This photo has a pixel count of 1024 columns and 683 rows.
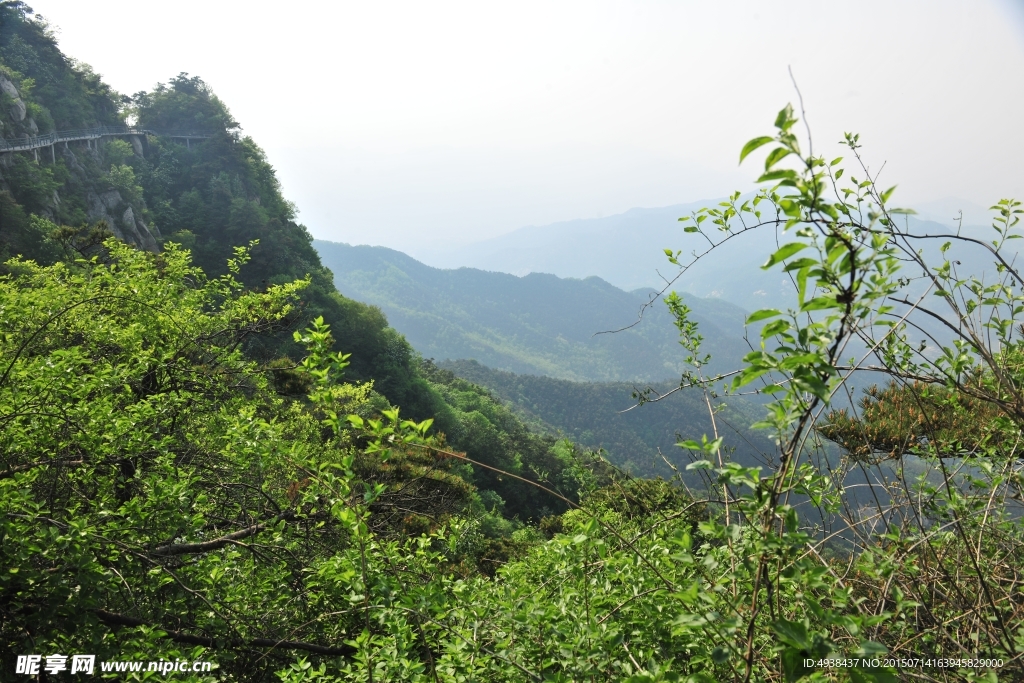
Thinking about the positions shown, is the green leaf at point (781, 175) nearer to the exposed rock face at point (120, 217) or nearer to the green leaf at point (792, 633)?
the green leaf at point (792, 633)

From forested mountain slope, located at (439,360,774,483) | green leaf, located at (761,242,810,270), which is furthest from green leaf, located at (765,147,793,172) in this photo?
forested mountain slope, located at (439,360,774,483)

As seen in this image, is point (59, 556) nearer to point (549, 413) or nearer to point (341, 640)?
point (341, 640)

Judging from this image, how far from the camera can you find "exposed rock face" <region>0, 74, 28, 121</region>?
3006cm

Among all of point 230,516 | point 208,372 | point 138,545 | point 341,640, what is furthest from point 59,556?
point 208,372

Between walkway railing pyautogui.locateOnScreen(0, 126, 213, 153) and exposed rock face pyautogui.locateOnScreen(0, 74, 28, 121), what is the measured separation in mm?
1264

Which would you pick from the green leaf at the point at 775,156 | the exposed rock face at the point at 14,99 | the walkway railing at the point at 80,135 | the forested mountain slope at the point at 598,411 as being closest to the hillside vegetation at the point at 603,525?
the green leaf at the point at 775,156

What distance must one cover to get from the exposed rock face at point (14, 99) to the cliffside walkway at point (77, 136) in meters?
1.26

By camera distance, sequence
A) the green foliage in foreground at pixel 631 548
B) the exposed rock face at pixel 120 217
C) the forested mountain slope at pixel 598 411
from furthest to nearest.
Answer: the forested mountain slope at pixel 598 411 < the exposed rock face at pixel 120 217 < the green foliage in foreground at pixel 631 548

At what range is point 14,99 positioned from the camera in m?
30.7

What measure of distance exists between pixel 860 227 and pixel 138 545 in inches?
168

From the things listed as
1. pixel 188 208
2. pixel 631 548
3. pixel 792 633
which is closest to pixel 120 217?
pixel 188 208

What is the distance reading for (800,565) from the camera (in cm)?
138

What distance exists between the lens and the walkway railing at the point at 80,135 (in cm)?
2876

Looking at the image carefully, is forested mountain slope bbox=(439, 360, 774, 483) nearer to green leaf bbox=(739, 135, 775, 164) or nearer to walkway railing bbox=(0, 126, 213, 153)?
walkway railing bbox=(0, 126, 213, 153)
